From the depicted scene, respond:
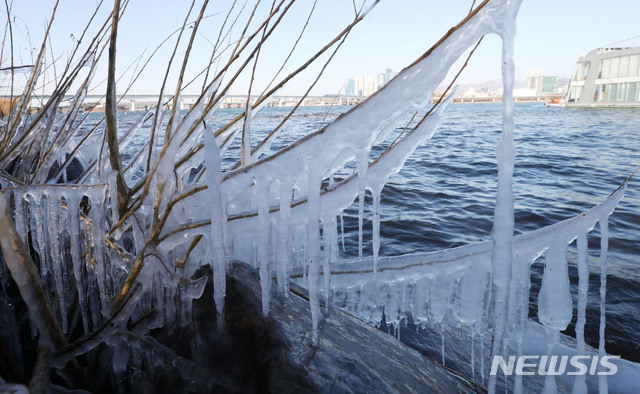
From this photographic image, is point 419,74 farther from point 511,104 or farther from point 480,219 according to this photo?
point 480,219

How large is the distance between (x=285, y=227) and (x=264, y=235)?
0.26ft

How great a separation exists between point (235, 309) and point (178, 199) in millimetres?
539

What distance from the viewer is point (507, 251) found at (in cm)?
104

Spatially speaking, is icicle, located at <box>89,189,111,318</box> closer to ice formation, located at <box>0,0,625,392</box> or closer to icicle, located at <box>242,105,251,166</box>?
ice formation, located at <box>0,0,625,392</box>

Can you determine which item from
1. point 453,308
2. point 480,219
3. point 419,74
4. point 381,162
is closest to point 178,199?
point 381,162

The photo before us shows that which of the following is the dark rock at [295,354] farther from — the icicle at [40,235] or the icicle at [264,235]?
the icicle at [40,235]

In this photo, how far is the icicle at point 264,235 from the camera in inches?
48.1

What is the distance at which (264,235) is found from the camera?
1297 mm

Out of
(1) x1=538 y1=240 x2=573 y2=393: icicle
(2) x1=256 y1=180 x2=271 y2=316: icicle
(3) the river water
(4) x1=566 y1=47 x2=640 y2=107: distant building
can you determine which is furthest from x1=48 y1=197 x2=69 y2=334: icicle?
(4) x1=566 y1=47 x2=640 y2=107: distant building

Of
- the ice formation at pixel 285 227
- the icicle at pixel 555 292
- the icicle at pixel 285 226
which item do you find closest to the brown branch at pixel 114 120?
the ice formation at pixel 285 227

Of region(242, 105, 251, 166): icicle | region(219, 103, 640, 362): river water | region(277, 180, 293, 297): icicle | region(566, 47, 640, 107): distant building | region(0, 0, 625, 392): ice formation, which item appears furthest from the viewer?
region(566, 47, 640, 107): distant building

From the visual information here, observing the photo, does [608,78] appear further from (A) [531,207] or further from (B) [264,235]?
(B) [264,235]

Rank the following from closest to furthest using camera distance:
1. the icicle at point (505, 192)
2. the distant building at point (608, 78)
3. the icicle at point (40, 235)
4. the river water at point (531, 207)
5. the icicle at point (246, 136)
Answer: the icicle at point (505, 192)
the icicle at point (246, 136)
the icicle at point (40, 235)
the river water at point (531, 207)
the distant building at point (608, 78)

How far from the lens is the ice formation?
1003 millimetres
